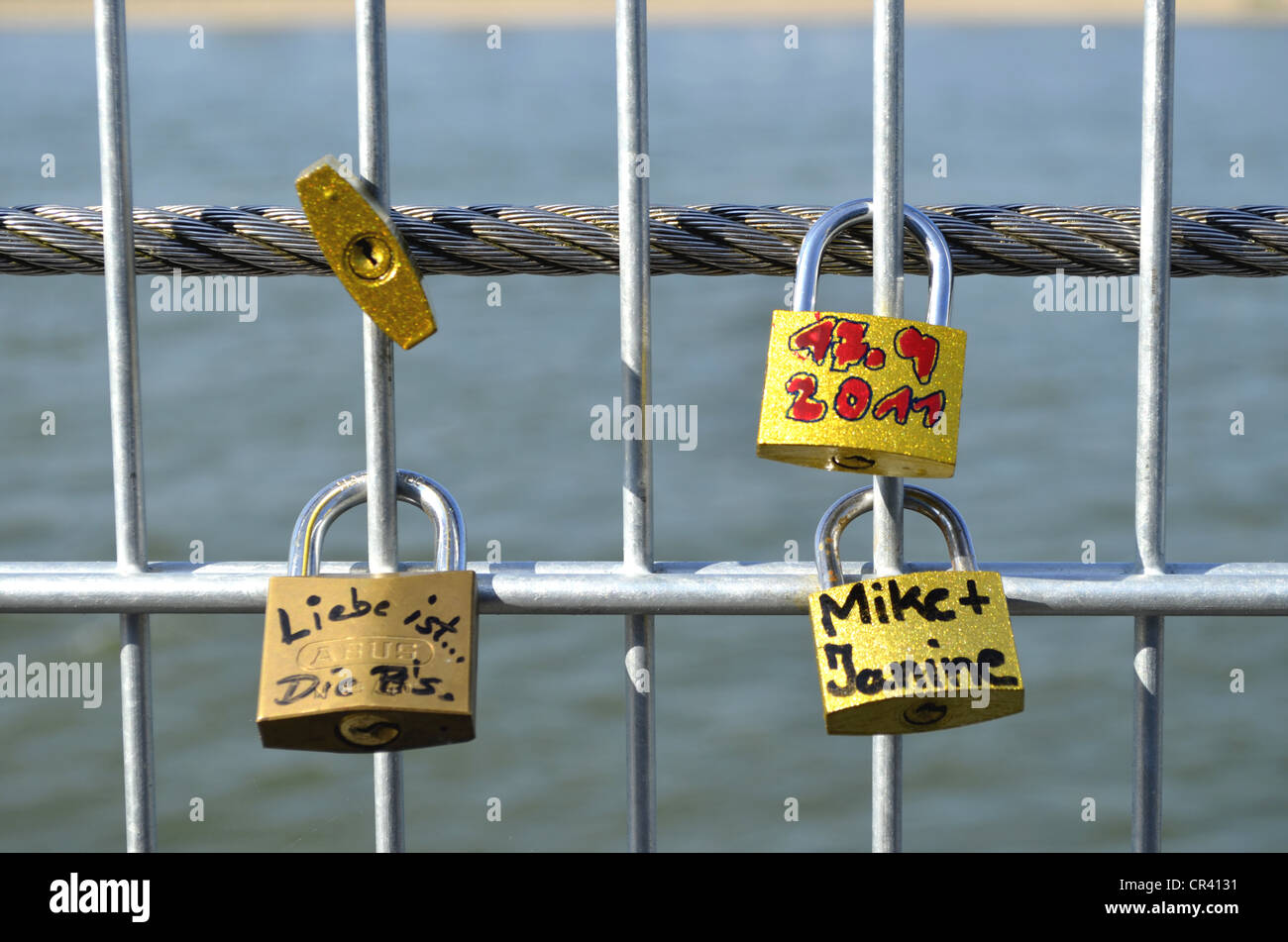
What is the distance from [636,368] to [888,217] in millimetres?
235

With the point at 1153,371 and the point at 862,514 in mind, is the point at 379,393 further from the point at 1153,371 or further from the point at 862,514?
the point at 1153,371

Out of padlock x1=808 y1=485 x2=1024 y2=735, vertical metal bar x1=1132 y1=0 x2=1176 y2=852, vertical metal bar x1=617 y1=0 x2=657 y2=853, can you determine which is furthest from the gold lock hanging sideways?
vertical metal bar x1=1132 y1=0 x2=1176 y2=852

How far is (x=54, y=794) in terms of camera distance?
5.60 metres

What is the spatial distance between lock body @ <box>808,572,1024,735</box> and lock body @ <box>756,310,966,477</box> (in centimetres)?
10

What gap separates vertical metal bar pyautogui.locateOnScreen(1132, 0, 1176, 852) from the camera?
44.9 inches

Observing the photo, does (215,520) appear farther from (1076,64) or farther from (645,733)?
(1076,64)

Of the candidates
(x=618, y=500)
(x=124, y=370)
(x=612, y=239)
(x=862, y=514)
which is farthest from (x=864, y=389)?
(x=618, y=500)

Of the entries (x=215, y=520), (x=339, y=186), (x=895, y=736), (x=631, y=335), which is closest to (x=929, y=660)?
(x=895, y=736)

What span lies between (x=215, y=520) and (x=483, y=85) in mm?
19551

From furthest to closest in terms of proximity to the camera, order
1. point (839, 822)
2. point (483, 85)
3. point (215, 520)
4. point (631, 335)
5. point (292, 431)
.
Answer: point (483, 85)
point (292, 431)
point (215, 520)
point (839, 822)
point (631, 335)

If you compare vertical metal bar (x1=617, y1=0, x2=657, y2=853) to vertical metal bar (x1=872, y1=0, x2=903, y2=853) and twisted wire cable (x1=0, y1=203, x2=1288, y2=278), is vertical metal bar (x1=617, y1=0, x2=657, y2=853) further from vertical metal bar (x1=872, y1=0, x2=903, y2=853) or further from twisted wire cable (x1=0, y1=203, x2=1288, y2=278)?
vertical metal bar (x1=872, y1=0, x2=903, y2=853)

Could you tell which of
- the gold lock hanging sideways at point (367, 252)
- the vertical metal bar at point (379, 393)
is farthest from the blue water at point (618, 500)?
the gold lock hanging sideways at point (367, 252)

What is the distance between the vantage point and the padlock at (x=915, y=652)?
3.63 ft

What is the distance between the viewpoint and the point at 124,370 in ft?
3.87
